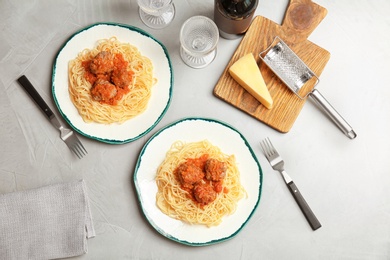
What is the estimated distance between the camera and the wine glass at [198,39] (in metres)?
2.70

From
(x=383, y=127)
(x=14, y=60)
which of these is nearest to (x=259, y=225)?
(x=383, y=127)

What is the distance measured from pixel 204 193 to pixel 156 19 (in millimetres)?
1035

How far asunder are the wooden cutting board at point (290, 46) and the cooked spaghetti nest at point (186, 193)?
12.1 inches

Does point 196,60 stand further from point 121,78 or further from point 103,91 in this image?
point 103,91

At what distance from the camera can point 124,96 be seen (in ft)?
8.70

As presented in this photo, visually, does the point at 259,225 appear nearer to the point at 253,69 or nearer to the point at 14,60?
the point at 253,69

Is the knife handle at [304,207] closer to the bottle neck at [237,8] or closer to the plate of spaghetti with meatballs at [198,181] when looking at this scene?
the plate of spaghetti with meatballs at [198,181]

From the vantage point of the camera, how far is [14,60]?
2754 millimetres

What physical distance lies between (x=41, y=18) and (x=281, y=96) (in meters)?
1.43

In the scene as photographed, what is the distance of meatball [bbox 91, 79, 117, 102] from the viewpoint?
2596 millimetres

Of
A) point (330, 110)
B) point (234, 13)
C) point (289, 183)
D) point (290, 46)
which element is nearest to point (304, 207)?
point (289, 183)

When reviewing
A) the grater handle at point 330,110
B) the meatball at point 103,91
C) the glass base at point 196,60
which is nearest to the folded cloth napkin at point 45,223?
the meatball at point 103,91

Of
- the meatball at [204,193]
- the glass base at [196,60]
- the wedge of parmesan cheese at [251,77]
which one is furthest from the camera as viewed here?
the glass base at [196,60]

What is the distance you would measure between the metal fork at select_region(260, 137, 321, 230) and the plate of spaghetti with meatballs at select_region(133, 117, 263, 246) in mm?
108
